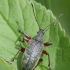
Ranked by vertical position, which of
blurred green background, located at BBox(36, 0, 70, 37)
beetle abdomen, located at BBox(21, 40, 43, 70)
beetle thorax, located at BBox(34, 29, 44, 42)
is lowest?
beetle abdomen, located at BBox(21, 40, 43, 70)

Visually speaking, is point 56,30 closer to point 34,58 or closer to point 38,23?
point 38,23

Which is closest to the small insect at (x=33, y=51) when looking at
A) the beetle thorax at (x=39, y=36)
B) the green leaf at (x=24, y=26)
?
the beetle thorax at (x=39, y=36)

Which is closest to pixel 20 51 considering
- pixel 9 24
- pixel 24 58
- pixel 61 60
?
pixel 24 58

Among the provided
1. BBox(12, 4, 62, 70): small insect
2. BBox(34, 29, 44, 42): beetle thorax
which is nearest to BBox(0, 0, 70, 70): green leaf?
BBox(12, 4, 62, 70): small insect

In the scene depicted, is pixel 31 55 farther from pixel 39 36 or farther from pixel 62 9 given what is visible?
pixel 62 9

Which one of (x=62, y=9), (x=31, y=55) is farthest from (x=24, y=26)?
(x=62, y=9)

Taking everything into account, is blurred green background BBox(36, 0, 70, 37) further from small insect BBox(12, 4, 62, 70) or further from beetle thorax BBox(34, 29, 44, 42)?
small insect BBox(12, 4, 62, 70)

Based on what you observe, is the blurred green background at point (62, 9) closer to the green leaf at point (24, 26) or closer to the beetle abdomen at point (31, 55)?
the beetle abdomen at point (31, 55)
